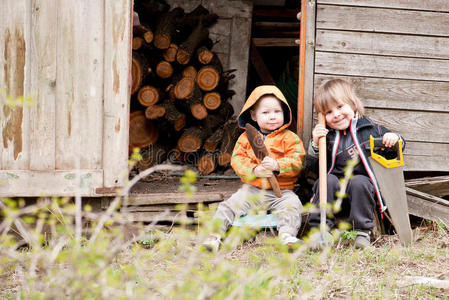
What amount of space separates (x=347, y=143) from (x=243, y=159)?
0.82 m

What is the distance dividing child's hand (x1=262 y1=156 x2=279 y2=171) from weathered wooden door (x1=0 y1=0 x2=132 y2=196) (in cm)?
107

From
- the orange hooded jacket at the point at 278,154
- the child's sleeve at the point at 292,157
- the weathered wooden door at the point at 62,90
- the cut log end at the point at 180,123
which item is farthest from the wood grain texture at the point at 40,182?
the cut log end at the point at 180,123

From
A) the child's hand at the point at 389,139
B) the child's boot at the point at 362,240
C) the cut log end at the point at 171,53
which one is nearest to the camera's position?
the child's boot at the point at 362,240

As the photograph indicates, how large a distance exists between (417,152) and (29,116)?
124 inches

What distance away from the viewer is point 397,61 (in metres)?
4.20

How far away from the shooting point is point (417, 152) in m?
4.24

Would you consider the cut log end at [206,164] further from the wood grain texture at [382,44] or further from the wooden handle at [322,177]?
the wooden handle at [322,177]

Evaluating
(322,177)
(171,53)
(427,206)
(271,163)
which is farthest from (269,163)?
(171,53)

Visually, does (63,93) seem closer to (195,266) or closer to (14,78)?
(14,78)

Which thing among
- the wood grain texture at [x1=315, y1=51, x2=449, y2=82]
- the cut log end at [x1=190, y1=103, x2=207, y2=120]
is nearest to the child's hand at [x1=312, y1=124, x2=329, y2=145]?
the wood grain texture at [x1=315, y1=51, x2=449, y2=82]

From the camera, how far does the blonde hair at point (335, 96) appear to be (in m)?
3.84

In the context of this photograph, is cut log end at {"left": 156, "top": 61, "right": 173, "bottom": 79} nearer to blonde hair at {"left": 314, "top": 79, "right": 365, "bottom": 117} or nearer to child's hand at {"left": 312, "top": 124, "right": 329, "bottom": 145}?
blonde hair at {"left": 314, "top": 79, "right": 365, "bottom": 117}

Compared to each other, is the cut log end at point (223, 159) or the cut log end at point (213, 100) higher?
the cut log end at point (213, 100)

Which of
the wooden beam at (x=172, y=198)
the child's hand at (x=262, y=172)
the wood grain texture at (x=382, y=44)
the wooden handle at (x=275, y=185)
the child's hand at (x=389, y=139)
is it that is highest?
the wood grain texture at (x=382, y=44)
